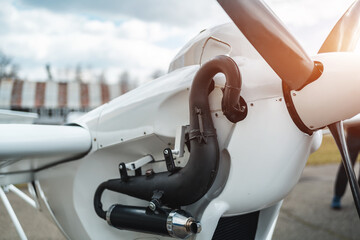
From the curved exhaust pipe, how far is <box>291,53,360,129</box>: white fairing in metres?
0.25

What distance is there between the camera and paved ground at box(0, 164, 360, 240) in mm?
3557

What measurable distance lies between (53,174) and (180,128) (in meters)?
1.14

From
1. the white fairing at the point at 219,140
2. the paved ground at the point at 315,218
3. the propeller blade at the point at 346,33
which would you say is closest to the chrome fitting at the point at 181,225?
the white fairing at the point at 219,140

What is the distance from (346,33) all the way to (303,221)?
3.05 m

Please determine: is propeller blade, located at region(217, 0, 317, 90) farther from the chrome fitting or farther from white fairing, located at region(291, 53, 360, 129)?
the chrome fitting

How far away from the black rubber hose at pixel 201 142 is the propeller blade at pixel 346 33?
0.51 meters

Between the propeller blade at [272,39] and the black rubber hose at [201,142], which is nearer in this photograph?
the propeller blade at [272,39]

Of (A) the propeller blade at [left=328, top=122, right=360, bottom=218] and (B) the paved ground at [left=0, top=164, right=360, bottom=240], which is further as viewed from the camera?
(B) the paved ground at [left=0, top=164, right=360, bottom=240]

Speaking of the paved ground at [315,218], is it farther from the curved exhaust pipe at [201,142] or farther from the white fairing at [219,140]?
the curved exhaust pipe at [201,142]

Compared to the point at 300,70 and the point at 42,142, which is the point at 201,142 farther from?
the point at 42,142

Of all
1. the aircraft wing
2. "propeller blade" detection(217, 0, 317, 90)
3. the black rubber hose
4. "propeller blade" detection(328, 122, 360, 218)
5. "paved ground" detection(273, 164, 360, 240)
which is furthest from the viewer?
"paved ground" detection(273, 164, 360, 240)

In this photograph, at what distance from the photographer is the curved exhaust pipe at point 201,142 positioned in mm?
1329

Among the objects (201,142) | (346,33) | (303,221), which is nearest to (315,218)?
(303,221)

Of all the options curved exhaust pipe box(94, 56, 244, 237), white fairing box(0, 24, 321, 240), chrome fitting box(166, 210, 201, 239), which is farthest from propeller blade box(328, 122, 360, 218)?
chrome fitting box(166, 210, 201, 239)
